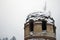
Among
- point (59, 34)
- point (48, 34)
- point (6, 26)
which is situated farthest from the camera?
point (6, 26)

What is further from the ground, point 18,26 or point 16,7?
point 16,7

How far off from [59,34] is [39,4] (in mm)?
385

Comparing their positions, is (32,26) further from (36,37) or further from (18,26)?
(18,26)

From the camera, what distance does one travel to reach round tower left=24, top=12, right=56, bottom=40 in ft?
3.81

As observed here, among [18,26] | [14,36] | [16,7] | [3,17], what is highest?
[16,7]

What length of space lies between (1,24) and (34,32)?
1.62 ft

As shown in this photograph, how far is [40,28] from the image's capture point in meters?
1.16

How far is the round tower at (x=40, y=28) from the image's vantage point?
1.16m

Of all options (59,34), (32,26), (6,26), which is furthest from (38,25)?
(6,26)

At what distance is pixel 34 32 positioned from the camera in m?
1.17

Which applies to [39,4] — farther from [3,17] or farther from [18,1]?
[3,17]

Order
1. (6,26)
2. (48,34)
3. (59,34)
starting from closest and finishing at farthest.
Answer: (48,34), (59,34), (6,26)

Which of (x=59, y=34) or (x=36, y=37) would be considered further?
(x=59, y=34)

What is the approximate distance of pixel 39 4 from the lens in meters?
1.47
